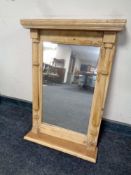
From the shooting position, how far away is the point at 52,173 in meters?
1.17

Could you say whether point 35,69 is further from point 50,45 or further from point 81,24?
point 81,24

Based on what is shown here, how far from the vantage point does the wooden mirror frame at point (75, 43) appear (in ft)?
3.47

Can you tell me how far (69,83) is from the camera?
4.42ft

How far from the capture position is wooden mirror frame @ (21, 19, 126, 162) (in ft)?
3.47

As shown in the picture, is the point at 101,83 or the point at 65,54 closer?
the point at 101,83

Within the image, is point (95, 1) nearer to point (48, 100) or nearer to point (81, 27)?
point (81, 27)

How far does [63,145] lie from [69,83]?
593mm

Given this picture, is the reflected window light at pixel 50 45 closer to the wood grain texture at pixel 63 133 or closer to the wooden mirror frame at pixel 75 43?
the wooden mirror frame at pixel 75 43

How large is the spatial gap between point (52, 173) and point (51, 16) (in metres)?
1.42

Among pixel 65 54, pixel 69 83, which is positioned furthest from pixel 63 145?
pixel 65 54

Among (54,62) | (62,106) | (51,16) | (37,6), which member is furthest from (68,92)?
(37,6)

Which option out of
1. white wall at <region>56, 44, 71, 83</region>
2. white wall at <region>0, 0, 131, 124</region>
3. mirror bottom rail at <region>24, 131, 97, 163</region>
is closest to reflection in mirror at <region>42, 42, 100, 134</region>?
white wall at <region>56, 44, 71, 83</region>

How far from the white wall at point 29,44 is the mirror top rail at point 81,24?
16.0 inches

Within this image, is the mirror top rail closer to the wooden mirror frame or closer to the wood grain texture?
the wooden mirror frame
